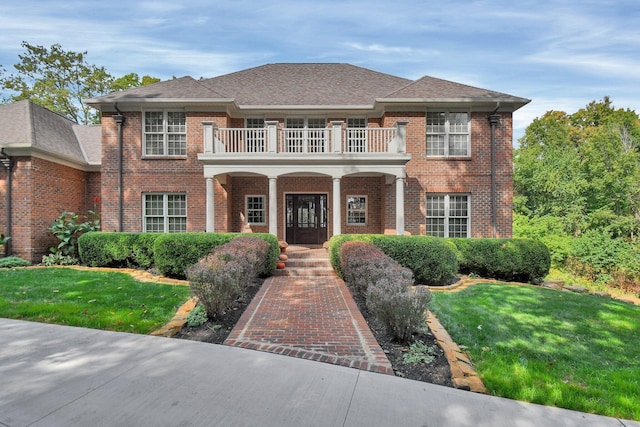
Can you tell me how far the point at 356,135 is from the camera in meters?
13.8

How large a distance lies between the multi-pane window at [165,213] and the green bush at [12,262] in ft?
A: 12.5

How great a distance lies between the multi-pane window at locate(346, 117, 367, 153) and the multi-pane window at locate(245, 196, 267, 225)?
14.0ft

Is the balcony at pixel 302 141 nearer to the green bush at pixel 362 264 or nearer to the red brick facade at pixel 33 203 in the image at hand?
the green bush at pixel 362 264

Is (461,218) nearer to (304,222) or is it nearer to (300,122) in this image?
(304,222)

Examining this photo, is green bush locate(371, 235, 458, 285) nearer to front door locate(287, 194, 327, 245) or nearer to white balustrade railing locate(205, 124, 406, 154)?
white balustrade railing locate(205, 124, 406, 154)

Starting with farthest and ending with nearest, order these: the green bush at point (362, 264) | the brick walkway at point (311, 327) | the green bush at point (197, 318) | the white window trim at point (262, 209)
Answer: the white window trim at point (262, 209) < the green bush at point (362, 264) < the green bush at point (197, 318) < the brick walkway at point (311, 327)

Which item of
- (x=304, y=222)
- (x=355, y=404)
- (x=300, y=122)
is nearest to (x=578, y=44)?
(x=300, y=122)

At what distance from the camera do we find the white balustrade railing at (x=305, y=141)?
11969 millimetres

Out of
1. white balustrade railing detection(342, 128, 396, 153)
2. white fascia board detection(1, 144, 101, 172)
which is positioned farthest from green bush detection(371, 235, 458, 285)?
white fascia board detection(1, 144, 101, 172)

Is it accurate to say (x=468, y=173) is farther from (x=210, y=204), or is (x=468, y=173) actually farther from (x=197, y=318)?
(x=197, y=318)

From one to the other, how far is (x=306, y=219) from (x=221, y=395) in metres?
11.5

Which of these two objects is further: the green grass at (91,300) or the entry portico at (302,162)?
the entry portico at (302,162)

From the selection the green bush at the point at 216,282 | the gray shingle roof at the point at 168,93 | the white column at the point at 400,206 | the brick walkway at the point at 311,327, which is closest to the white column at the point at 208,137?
the gray shingle roof at the point at 168,93

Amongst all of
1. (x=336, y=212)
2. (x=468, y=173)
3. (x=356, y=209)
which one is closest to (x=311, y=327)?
(x=336, y=212)
